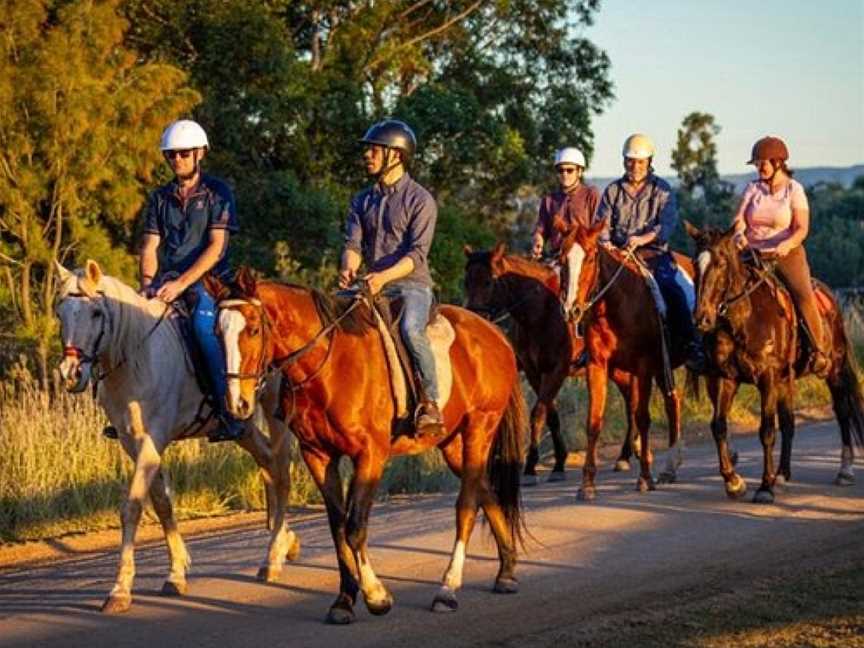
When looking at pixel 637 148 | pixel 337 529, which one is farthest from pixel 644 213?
pixel 337 529

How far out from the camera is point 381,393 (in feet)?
34.4

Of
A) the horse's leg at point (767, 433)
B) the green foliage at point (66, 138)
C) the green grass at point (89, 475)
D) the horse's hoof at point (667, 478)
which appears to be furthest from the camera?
the green foliage at point (66, 138)

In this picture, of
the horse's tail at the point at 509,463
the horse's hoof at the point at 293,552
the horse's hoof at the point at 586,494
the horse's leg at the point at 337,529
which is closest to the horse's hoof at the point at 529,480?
the horse's hoof at the point at 586,494

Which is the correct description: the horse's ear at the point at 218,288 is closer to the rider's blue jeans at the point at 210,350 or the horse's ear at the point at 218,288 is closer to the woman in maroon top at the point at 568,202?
the rider's blue jeans at the point at 210,350

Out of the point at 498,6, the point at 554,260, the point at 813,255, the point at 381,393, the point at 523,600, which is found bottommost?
the point at 523,600

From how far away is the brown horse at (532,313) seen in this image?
17.4 m

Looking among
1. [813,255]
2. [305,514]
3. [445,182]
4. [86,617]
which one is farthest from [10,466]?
[813,255]

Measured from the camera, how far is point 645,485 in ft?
52.3

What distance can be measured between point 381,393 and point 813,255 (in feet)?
151

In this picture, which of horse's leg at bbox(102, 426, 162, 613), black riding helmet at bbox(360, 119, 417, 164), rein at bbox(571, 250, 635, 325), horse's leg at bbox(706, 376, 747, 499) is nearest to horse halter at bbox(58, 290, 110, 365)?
horse's leg at bbox(102, 426, 162, 613)

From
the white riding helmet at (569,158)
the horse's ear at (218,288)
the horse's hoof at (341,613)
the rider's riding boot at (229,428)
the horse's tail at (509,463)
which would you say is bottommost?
the horse's hoof at (341,613)

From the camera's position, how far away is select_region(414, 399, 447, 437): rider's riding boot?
10.6 meters

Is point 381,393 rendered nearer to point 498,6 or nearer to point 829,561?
point 829,561

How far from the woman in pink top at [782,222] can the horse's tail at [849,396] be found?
2.89 ft
